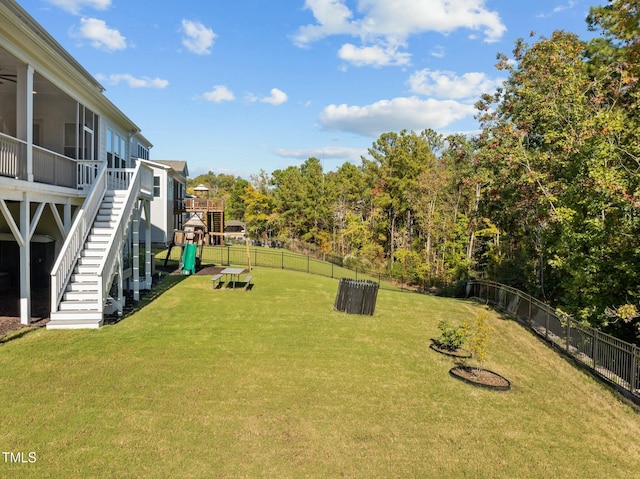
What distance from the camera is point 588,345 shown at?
10398 millimetres

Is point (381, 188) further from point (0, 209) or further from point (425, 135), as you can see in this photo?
point (0, 209)

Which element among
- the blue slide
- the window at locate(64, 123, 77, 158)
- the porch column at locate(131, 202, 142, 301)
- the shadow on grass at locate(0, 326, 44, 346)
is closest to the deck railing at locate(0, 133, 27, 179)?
the shadow on grass at locate(0, 326, 44, 346)

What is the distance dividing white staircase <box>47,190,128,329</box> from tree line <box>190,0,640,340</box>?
1263 cm

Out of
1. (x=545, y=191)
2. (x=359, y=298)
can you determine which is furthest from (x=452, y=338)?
(x=545, y=191)

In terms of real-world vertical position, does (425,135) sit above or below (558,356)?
above

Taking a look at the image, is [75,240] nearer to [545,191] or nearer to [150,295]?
[150,295]

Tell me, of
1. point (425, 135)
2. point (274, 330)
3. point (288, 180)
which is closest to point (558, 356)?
point (274, 330)

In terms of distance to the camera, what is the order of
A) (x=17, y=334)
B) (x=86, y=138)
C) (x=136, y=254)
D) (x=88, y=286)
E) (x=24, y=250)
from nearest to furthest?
(x=17, y=334)
(x=24, y=250)
(x=88, y=286)
(x=136, y=254)
(x=86, y=138)

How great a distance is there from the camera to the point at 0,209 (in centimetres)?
855

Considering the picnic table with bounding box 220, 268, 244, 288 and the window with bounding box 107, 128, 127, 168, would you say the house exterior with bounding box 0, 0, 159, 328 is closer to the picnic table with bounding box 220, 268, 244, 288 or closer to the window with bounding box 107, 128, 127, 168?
the window with bounding box 107, 128, 127, 168

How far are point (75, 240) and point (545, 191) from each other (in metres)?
14.9

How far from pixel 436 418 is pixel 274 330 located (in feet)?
17.2

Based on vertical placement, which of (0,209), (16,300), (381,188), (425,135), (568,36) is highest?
(425,135)

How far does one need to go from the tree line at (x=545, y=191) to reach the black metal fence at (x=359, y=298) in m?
6.00
